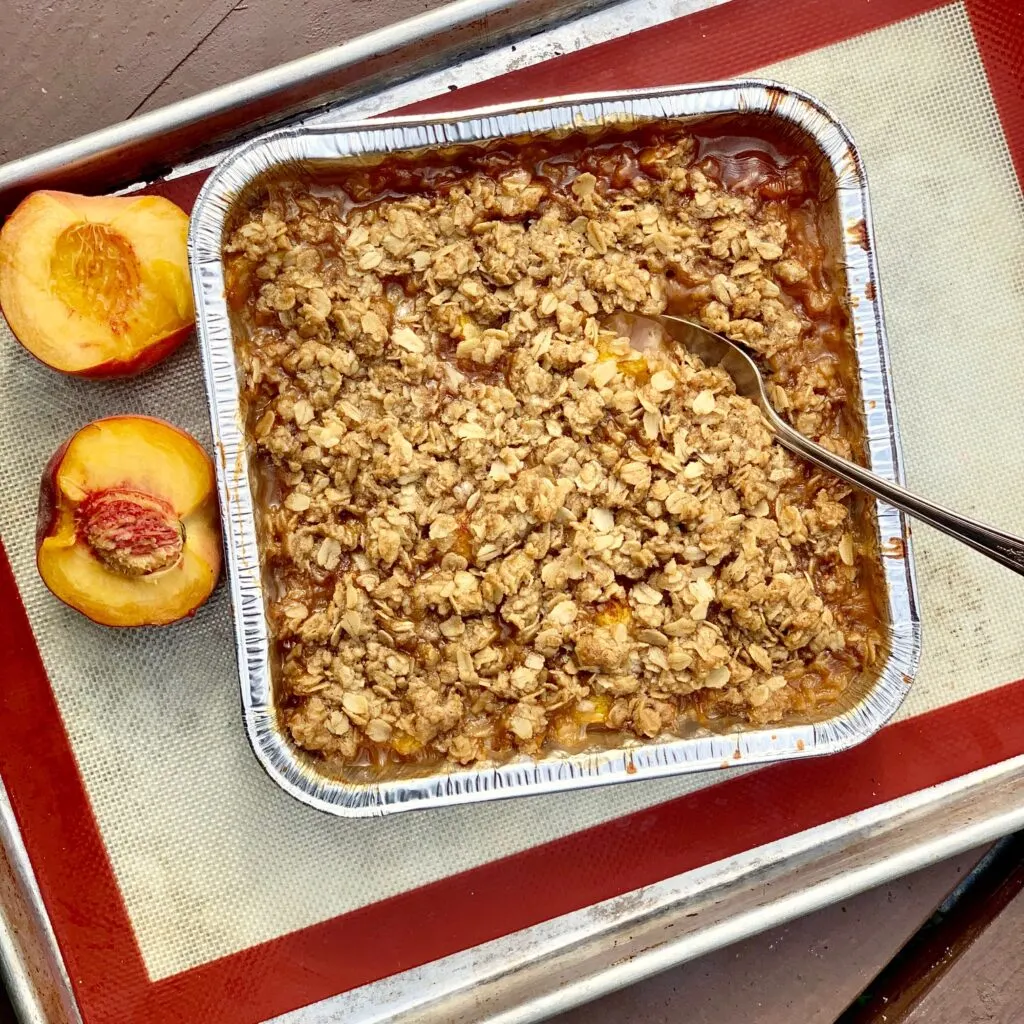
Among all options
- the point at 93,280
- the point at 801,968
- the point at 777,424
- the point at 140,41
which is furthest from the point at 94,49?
the point at 801,968

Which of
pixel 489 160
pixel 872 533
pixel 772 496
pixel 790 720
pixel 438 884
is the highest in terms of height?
pixel 489 160

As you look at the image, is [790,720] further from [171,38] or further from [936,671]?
[171,38]

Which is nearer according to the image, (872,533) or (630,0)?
(872,533)

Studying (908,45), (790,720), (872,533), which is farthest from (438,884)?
(908,45)

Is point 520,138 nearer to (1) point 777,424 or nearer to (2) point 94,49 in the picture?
(1) point 777,424

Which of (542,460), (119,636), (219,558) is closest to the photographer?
(542,460)

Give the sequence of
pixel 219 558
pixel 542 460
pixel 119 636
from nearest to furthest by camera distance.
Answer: pixel 542 460, pixel 219 558, pixel 119 636

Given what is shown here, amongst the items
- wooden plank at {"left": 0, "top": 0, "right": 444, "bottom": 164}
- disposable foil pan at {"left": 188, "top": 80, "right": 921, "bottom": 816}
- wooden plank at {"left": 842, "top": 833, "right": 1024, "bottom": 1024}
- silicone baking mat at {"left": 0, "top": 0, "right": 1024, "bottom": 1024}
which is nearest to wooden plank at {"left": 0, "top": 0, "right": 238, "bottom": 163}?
wooden plank at {"left": 0, "top": 0, "right": 444, "bottom": 164}
